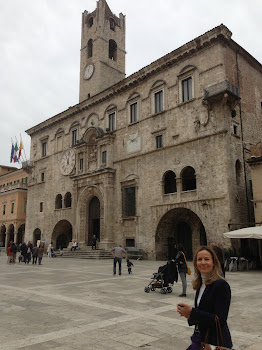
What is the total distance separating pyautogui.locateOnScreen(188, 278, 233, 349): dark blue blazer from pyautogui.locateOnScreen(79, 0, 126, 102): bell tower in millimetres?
33085

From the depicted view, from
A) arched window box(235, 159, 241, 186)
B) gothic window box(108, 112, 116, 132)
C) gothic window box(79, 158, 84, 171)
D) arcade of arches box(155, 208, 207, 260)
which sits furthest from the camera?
gothic window box(79, 158, 84, 171)

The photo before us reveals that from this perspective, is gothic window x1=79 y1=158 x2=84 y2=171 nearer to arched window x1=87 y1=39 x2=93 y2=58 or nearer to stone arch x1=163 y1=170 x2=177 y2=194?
stone arch x1=163 y1=170 x2=177 y2=194

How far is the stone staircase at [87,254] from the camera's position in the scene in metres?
25.9

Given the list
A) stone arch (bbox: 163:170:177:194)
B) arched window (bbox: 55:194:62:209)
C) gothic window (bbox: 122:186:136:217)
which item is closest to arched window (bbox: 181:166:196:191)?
stone arch (bbox: 163:170:177:194)

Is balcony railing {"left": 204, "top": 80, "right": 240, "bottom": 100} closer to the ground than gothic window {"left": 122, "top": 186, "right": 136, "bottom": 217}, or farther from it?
farther from it

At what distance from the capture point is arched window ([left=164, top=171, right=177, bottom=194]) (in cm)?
2423

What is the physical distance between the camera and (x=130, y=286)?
10977 mm

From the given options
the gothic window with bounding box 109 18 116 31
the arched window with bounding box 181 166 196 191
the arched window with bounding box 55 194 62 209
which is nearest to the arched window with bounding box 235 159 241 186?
the arched window with bounding box 181 166 196 191

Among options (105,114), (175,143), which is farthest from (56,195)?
(175,143)

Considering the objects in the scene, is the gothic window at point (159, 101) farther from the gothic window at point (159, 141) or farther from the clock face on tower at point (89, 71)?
the clock face on tower at point (89, 71)

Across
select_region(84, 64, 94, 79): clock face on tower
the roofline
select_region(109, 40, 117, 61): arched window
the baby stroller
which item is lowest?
the baby stroller

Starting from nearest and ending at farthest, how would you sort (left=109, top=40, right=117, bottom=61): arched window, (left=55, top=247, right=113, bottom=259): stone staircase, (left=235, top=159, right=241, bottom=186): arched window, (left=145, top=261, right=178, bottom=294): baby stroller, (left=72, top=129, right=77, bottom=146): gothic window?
(left=145, top=261, right=178, bottom=294): baby stroller
(left=235, top=159, right=241, bottom=186): arched window
(left=55, top=247, right=113, bottom=259): stone staircase
(left=72, top=129, right=77, bottom=146): gothic window
(left=109, top=40, right=117, bottom=61): arched window

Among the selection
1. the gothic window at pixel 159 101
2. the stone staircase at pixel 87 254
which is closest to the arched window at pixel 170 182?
the gothic window at pixel 159 101

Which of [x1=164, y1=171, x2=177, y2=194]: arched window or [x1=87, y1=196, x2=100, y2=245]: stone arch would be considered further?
[x1=87, y1=196, x2=100, y2=245]: stone arch
